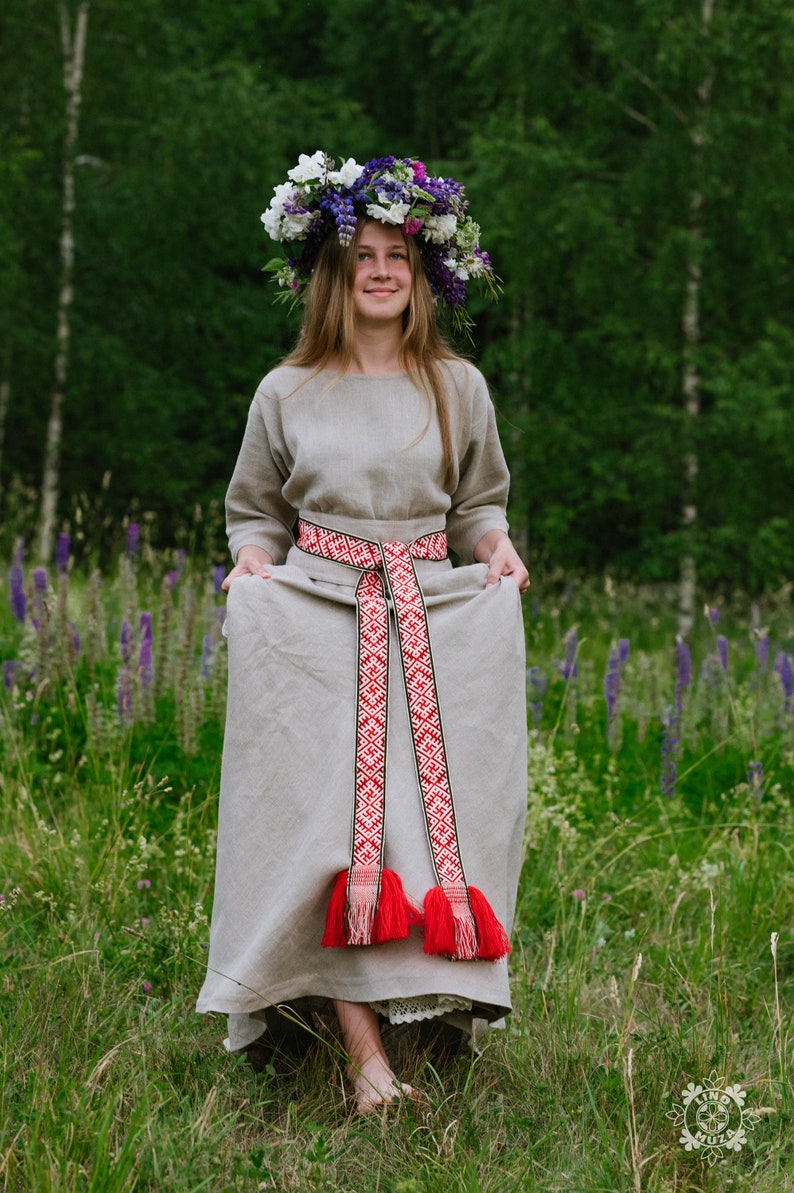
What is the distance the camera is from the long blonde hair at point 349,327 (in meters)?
3.05

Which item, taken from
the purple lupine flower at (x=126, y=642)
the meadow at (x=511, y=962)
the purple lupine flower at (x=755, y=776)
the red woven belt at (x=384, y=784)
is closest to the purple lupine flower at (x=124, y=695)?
the meadow at (x=511, y=962)

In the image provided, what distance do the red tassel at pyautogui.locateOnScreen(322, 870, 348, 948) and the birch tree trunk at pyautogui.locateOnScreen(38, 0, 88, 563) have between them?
9.37m

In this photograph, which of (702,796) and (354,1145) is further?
(702,796)

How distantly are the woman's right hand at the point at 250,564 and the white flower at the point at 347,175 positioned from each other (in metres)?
0.89

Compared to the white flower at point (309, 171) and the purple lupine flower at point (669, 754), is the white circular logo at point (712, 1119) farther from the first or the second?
the white flower at point (309, 171)

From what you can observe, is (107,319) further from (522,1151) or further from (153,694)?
(522,1151)

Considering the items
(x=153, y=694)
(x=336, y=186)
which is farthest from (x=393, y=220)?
(x=153, y=694)

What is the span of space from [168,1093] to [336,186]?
2089 mm

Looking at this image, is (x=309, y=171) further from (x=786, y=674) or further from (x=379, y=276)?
(x=786, y=674)

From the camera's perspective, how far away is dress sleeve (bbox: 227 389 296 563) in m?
3.14

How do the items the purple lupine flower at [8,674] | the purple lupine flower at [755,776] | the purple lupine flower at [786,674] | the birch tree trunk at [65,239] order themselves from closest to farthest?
the purple lupine flower at [755,776]
the purple lupine flower at [8,674]
the purple lupine flower at [786,674]
the birch tree trunk at [65,239]

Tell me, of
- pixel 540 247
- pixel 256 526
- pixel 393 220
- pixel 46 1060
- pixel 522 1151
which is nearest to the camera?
pixel 522 1151

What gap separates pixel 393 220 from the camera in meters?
2.98

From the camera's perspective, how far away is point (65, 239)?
38.2 ft
